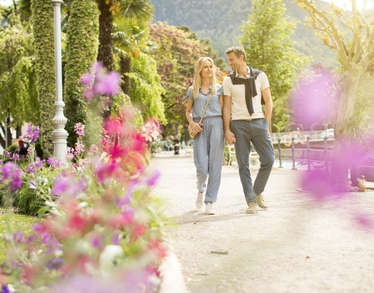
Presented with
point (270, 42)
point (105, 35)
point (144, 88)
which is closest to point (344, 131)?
point (105, 35)

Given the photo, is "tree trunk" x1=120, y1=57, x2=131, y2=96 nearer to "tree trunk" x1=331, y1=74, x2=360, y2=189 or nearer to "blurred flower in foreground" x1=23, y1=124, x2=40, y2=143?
"tree trunk" x1=331, y1=74, x2=360, y2=189

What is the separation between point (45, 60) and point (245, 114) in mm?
10295

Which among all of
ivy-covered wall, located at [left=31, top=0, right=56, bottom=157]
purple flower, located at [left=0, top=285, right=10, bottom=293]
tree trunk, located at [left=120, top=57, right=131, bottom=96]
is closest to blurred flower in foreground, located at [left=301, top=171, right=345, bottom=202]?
purple flower, located at [left=0, top=285, right=10, bottom=293]

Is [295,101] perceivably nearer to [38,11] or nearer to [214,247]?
[38,11]

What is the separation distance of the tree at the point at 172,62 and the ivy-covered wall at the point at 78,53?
30.5 meters

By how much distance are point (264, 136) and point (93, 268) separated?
4535 millimetres

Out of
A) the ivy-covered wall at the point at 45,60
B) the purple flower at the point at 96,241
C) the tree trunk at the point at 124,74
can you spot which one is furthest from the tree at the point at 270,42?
the purple flower at the point at 96,241

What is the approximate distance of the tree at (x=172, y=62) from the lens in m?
48.2

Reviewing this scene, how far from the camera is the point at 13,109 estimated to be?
1044 inches

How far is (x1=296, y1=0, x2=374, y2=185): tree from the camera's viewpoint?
10.3 m

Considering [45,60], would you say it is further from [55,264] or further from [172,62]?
[172,62]

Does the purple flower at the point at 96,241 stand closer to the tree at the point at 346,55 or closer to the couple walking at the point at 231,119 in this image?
Result: the couple walking at the point at 231,119

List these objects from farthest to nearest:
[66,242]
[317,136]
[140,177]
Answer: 1. [317,136]
2. [140,177]
3. [66,242]

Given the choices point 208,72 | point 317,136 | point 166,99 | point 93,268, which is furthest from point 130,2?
point 317,136
